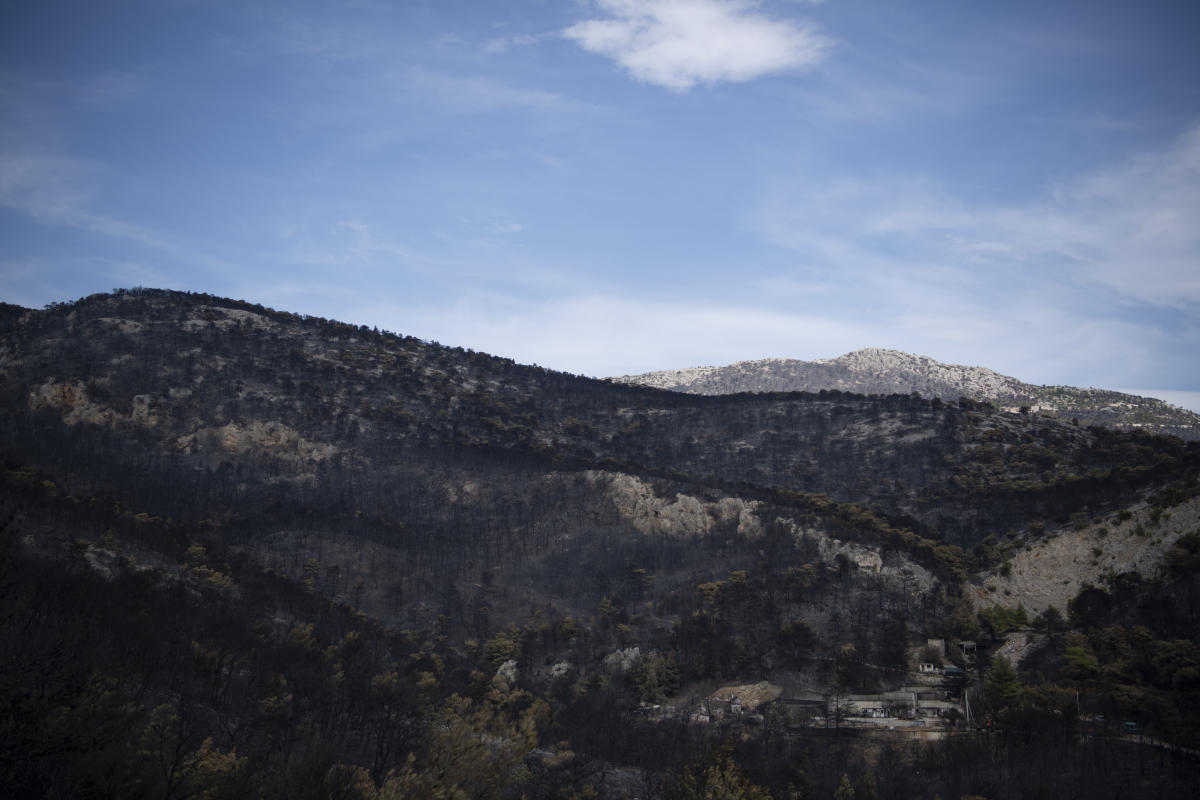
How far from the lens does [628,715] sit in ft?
208

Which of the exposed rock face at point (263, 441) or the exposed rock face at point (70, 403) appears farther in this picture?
the exposed rock face at point (263, 441)

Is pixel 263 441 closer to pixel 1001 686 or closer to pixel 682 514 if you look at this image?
pixel 682 514

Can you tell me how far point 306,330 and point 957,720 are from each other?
123m

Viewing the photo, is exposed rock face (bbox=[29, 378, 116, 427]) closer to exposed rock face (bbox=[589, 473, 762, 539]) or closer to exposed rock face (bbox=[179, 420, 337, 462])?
exposed rock face (bbox=[179, 420, 337, 462])

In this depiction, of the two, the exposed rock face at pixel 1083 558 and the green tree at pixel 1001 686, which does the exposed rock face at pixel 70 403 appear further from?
the exposed rock face at pixel 1083 558

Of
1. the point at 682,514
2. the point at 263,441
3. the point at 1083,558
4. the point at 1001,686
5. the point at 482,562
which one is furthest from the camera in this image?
the point at 263,441

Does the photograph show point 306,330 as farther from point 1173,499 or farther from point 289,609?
point 1173,499

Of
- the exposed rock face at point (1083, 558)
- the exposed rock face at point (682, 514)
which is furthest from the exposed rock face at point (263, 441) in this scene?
the exposed rock face at point (1083, 558)

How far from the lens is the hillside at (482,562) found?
4222 centimetres

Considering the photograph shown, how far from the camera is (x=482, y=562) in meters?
95.0

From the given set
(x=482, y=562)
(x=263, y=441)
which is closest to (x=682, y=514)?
(x=482, y=562)

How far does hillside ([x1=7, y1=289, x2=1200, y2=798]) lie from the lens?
42219mm

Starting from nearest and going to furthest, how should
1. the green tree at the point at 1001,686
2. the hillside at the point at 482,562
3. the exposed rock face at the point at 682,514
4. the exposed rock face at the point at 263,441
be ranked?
1. the hillside at the point at 482,562
2. the green tree at the point at 1001,686
3. the exposed rock face at the point at 682,514
4. the exposed rock face at the point at 263,441

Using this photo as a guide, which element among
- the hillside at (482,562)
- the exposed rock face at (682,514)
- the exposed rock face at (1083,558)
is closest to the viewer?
the hillside at (482,562)
